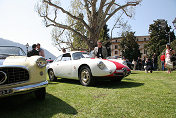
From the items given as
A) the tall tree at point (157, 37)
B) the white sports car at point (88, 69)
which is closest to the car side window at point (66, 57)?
the white sports car at point (88, 69)

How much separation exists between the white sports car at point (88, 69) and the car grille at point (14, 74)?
2351 mm

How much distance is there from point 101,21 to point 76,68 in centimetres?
1128

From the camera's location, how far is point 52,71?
7102 mm

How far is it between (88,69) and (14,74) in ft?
8.51

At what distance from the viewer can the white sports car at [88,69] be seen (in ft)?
15.8

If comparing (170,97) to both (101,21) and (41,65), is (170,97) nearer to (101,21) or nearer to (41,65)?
(41,65)

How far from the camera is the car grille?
2770 mm

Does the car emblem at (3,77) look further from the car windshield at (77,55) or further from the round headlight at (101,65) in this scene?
the car windshield at (77,55)

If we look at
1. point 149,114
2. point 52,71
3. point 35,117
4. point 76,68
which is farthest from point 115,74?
point 52,71

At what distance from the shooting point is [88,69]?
5.00 meters

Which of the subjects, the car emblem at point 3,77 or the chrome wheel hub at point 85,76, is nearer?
the car emblem at point 3,77

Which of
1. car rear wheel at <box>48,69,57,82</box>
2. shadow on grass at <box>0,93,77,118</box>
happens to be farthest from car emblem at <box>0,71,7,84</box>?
car rear wheel at <box>48,69,57,82</box>

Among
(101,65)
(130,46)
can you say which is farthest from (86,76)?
(130,46)

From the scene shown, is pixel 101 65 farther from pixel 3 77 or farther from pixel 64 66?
pixel 3 77
